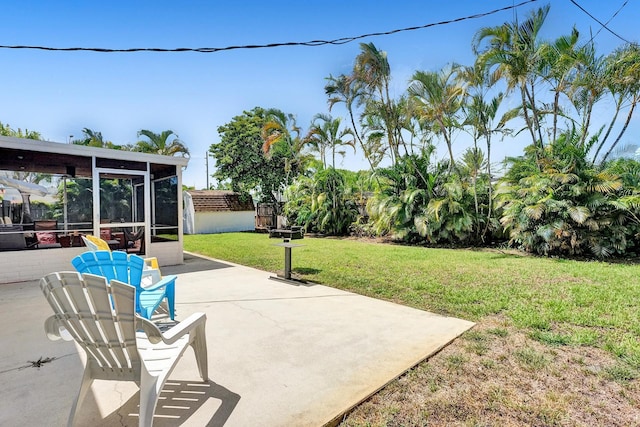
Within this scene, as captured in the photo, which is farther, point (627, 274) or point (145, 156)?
point (145, 156)

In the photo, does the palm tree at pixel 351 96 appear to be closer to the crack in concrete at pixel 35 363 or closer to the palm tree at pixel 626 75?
the palm tree at pixel 626 75

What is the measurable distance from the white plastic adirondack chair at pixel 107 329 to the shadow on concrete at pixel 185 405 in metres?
0.37

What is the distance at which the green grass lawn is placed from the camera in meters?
4.09

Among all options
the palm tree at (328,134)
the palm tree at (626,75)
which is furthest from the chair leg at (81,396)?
the palm tree at (328,134)

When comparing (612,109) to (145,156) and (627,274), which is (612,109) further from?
(145,156)

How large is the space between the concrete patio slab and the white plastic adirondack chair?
431 millimetres

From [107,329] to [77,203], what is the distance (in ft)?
34.2

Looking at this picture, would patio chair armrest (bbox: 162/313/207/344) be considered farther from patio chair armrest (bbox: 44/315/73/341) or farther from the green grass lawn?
the green grass lawn

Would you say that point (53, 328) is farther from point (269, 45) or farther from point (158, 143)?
point (158, 143)

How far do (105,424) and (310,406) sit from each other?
144 cm

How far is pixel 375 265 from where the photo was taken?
8594 mm

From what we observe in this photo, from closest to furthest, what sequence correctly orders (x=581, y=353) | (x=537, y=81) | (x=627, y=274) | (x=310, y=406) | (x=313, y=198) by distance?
(x=310, y=406), (x=581, y=353), (x=627, y=274), (x=537, y=81), (x=313, y=198)

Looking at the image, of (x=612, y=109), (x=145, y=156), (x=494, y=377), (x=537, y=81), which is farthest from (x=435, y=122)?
(x=494, y=377)

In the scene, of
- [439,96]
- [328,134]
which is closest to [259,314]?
[439,96]
